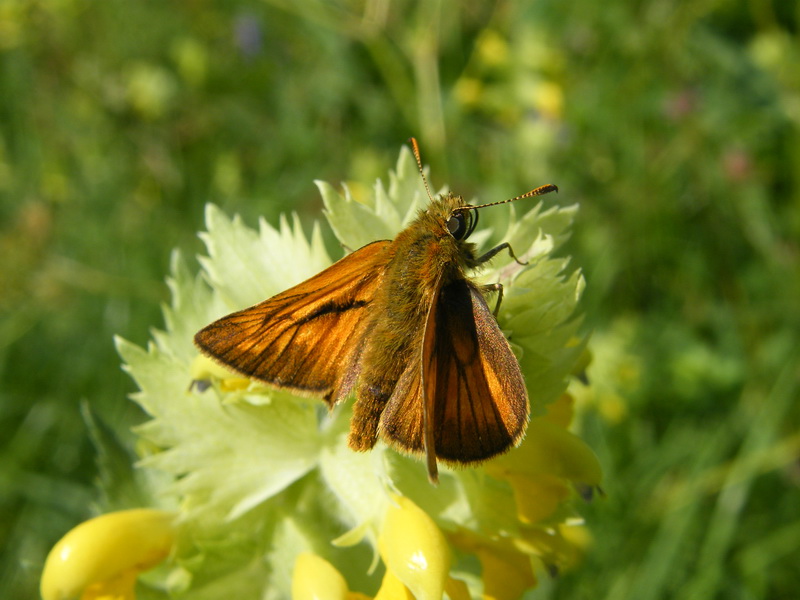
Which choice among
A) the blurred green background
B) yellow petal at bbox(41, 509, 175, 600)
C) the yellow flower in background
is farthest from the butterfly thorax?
the blurred green background

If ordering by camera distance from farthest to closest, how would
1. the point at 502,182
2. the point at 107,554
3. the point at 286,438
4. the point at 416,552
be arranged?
the point at 502,182
the point at 286,438
the point at 107,554
the point at 416,552

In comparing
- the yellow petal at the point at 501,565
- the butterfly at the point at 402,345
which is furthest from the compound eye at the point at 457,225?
the yellow petal at the point at 501,565

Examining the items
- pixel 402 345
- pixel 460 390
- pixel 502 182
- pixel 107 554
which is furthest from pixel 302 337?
pixel 502 182

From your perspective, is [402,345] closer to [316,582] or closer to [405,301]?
[405,301]

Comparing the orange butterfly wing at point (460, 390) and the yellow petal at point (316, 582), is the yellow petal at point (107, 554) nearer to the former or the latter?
the yellow petal at point (316, 582)

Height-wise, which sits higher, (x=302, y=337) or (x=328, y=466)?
(x=302, y=337)

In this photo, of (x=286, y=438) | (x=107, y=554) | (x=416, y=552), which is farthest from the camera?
(x=286, y=438)

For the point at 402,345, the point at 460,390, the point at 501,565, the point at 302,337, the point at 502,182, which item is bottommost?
the point at 501,565

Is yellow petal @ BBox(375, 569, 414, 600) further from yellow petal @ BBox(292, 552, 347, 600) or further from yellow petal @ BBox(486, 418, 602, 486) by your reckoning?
yellow petal @ BBox(486, 418, 602, 486)
